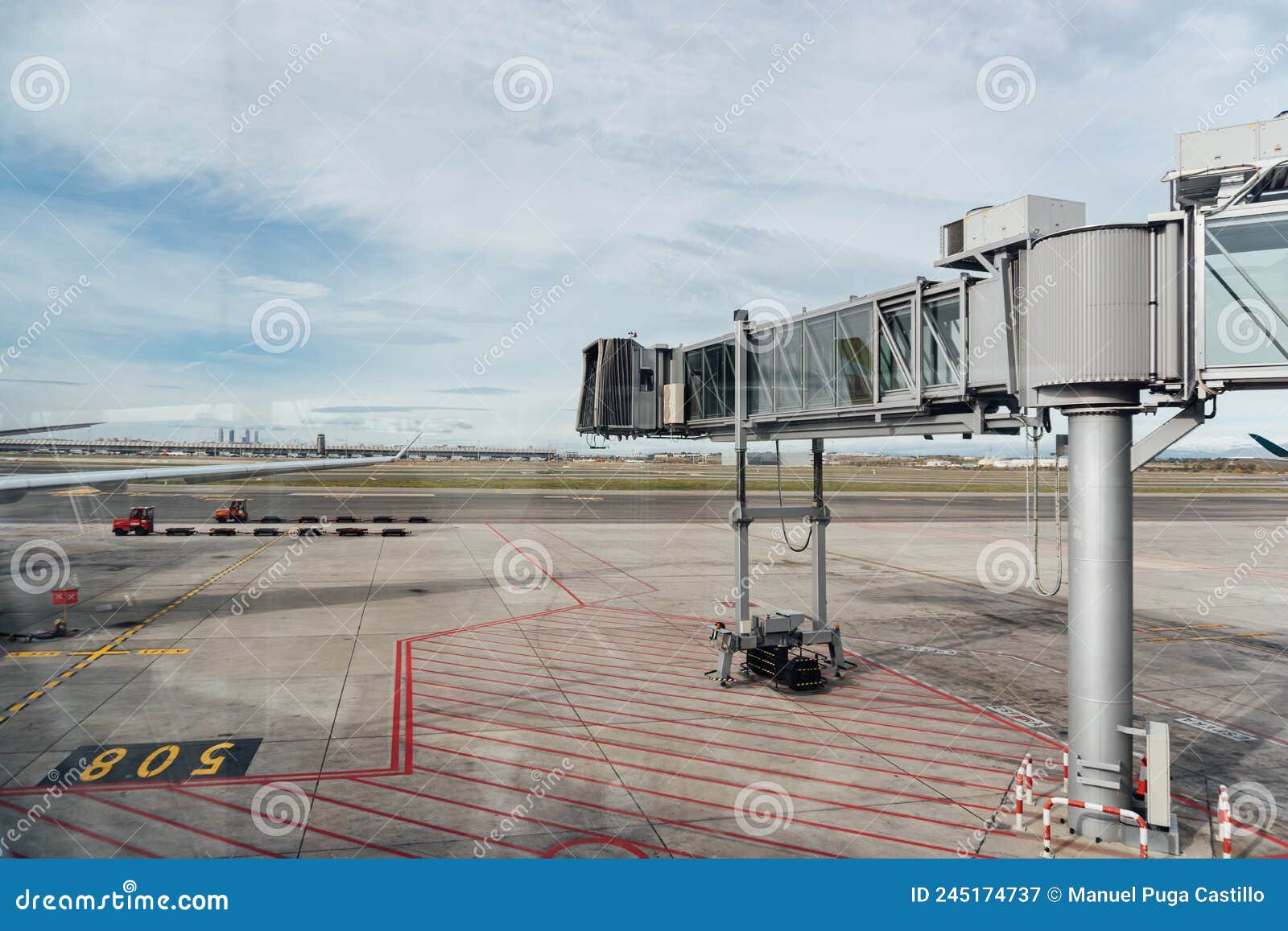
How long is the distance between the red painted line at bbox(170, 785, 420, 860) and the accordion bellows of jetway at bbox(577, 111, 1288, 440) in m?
11.8

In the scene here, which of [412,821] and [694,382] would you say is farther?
[694,382]

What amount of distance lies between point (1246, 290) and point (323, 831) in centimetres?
1591

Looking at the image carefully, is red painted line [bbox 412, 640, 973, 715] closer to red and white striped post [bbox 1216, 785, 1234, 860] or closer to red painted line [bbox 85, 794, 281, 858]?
red and white striped post [bbox 1216, 785, 1234, 860]

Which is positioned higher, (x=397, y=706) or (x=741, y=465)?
(x=741, y=465)

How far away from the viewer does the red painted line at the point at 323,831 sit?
37.4 ft

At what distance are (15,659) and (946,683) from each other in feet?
88.4

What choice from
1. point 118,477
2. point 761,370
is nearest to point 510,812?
point 761,370

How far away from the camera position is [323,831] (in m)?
12.0

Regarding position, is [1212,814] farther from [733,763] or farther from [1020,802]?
[733,763]

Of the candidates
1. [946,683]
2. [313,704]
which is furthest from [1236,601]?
[313,704]

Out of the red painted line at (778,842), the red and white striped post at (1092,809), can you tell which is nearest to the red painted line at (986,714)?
the red and white striped post at (1092,809)

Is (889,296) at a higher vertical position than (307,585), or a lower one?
higher

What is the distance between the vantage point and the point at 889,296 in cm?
1521

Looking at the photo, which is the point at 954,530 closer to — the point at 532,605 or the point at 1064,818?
the point at 532,605
